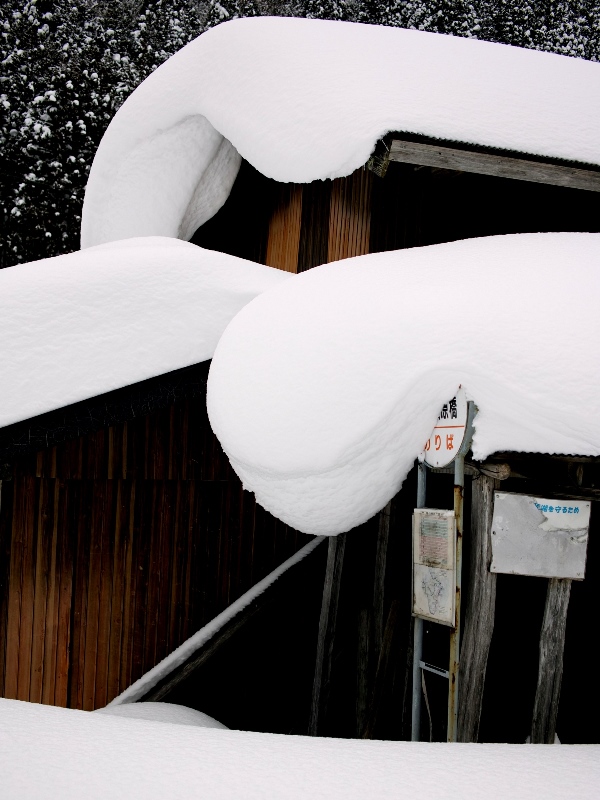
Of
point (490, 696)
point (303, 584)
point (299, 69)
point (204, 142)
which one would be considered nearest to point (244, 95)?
A: point (299, 69)

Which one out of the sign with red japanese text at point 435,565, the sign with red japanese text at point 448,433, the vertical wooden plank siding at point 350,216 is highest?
the vertical wooden plank siding at point 350,216

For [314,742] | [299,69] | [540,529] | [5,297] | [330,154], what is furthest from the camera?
[299,69]

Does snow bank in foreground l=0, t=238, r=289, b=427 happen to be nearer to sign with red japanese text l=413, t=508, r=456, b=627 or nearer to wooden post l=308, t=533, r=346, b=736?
sign with red japanese text l=413, t=508, r=456, b=627

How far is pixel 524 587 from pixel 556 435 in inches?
65.5

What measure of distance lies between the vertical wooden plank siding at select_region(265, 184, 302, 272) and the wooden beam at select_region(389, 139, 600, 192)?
5.51 feet

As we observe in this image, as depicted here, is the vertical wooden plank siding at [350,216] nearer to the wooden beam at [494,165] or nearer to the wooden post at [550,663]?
the wooden beam at [494,165]

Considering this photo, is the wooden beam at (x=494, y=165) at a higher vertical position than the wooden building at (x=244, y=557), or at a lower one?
higher

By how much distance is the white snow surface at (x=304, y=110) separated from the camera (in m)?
4.83

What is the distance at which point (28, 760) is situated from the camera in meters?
2.30

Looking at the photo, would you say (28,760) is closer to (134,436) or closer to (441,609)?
(441,609)

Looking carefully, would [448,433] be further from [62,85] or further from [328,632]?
[62,85]

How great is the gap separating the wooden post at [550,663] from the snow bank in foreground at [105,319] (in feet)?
6.99

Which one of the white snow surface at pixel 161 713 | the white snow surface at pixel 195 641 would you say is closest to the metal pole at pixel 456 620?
the white snow surface at pixel 161 713

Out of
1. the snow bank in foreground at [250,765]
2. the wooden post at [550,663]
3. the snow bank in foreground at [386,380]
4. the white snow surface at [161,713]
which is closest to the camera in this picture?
the snow bank in foreground at [250,765]
